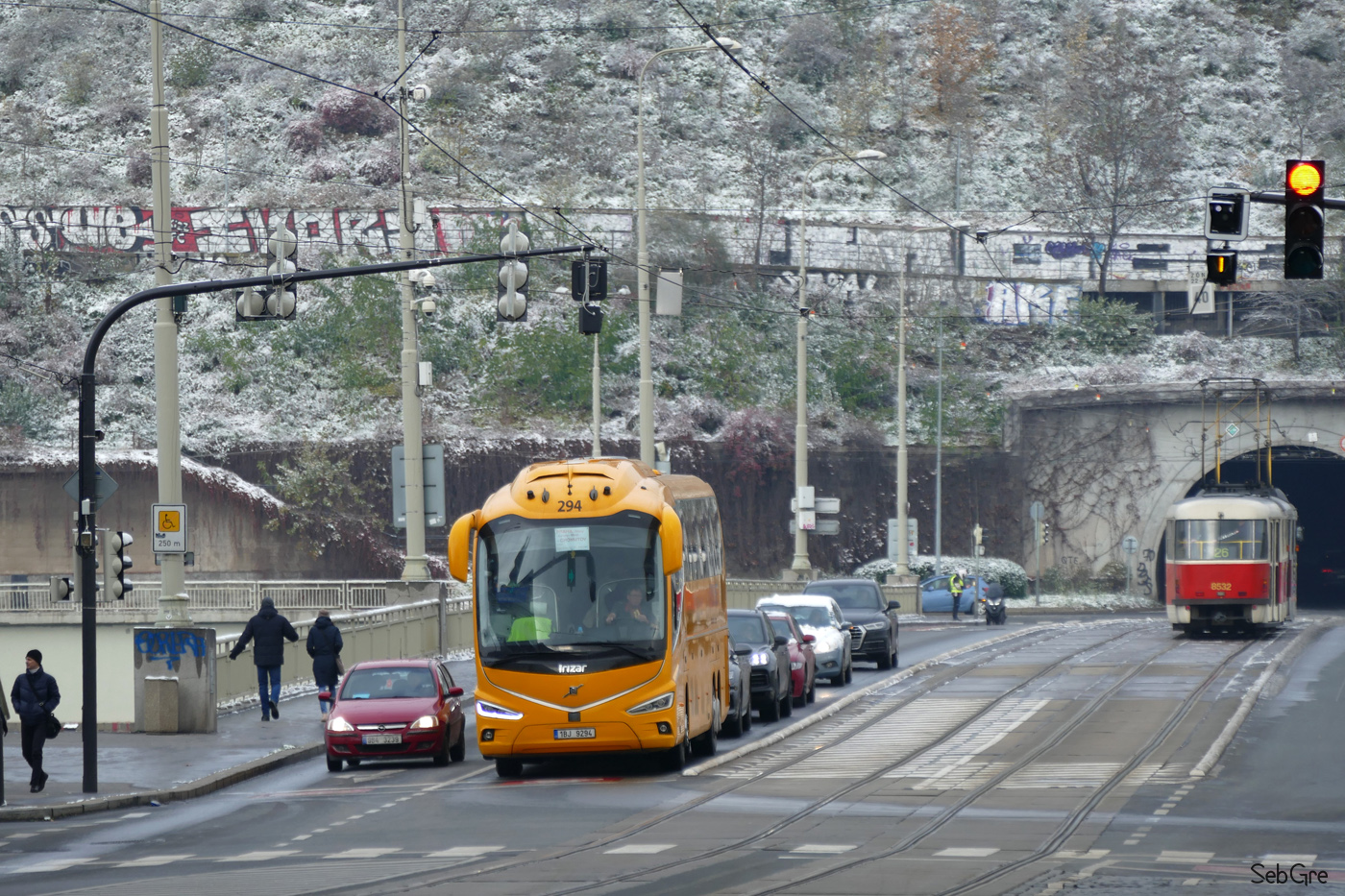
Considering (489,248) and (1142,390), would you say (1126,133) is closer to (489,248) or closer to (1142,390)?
(1142,390)

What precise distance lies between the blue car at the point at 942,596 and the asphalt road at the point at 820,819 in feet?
102

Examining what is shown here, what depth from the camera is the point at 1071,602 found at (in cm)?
6247

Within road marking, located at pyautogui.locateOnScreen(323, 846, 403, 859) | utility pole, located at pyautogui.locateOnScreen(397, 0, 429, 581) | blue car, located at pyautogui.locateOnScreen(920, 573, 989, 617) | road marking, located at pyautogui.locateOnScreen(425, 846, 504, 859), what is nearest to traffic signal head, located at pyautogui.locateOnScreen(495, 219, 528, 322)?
road marking, located at pyautogui.locateOnScreen(323, 846, 403, 859)

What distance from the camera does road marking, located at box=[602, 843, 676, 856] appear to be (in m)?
13.7

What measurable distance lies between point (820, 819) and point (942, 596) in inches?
1708

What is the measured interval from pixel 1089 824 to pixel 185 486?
1762 inches

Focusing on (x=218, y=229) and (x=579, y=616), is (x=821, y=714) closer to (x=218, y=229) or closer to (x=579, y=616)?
(x=579, y=616)

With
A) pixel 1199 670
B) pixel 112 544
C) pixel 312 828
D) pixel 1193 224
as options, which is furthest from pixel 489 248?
pixel 312 828

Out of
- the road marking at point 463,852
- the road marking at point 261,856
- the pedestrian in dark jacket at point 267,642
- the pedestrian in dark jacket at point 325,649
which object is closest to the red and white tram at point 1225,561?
the pedestrian in dark jacket at point 325,649

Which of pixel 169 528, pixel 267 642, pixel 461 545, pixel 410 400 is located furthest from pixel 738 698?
pixel 410 400

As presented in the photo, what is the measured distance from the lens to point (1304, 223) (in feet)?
55.8

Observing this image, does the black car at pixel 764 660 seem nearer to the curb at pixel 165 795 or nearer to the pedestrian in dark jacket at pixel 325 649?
the pedestrian in dark jacket at pixel 325 649

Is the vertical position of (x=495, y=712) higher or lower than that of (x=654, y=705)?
lower

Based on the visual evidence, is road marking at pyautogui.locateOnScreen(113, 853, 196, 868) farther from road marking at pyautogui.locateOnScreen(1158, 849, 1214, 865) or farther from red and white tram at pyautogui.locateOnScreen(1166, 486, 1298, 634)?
red and white tram at pyautogui.locateOnScreen(1166, 486, 1298, 634)
